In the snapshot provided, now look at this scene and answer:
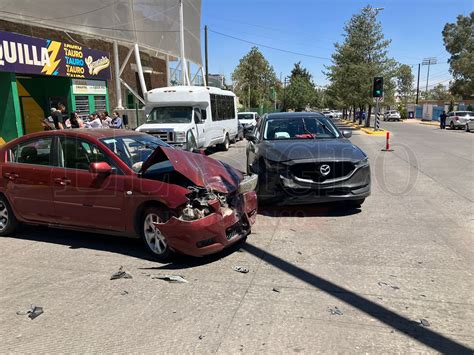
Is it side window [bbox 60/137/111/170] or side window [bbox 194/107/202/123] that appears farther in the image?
side window [bbox 194/107/202/123]

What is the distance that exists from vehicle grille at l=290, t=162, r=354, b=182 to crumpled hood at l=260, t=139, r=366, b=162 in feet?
0.35

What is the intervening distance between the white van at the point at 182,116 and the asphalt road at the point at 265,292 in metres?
7.75

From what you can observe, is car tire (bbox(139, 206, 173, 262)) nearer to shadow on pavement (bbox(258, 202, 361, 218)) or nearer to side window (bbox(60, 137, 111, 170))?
side window (bbox(60, 137, 111, 170))

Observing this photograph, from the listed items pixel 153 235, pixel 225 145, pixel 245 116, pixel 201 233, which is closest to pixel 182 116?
pixel 225 145

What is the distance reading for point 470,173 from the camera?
11344 millimetres

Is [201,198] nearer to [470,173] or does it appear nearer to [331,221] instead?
[331,221]

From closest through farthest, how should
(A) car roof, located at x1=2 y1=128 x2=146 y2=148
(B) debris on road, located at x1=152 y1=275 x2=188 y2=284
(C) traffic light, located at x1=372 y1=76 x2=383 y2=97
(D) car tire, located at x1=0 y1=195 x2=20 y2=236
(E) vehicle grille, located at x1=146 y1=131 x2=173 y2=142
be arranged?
(B) debris on road, located at x1=152 y1=275 x2=188 y2=284 < (A) car roof, located at x1=2 y1=128 x2=146 y2=148 < (D) car tire, located at x1=0 y1=195 x2=20 y2=236 < (E) vehicle grille, located at x1=146 y1=131 x2=173 y2=142 < (C) traffic light, located at x1=372 y1=76 x2=383 y2=97

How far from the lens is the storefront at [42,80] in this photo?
14172 millimetres

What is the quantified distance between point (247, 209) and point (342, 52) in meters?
35.1

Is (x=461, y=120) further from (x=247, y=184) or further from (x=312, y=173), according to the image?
(x=247, y=184)

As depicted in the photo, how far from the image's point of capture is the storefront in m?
14.2

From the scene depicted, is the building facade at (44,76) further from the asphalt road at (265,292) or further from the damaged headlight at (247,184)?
the damaged headlight at (247,184)

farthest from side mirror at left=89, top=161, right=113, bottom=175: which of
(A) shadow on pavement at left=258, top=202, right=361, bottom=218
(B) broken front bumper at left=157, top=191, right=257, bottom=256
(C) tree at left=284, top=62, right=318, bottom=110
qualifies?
(C) tree at left=284, top=62, right=318, bottom=110

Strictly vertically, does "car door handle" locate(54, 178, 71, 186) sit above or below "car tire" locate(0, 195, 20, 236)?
above
